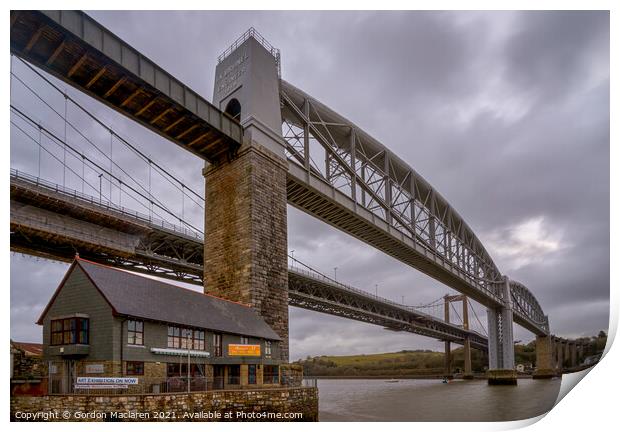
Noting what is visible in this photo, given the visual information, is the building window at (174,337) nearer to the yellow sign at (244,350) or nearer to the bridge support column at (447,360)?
the yellow sign at (244,350)

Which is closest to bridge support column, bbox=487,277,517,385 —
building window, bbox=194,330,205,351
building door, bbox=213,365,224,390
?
building door, bbox=213,365,224,390

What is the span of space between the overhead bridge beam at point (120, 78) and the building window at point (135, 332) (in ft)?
40.3

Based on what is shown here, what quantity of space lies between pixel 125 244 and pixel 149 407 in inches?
831

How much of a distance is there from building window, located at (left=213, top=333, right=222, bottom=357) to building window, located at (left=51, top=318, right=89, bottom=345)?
5970 mm

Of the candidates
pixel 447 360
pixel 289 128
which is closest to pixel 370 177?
pixel 289 128

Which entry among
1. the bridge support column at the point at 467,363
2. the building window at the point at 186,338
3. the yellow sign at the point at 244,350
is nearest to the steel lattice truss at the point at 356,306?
the bridge support column at the point at 467,363

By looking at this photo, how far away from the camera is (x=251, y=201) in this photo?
31953 millimetres

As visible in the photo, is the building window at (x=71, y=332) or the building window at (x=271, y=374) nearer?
the building window at (x=71, y=332)

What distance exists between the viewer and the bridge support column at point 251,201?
103 feet

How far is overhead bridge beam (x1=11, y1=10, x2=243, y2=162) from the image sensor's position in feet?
77.1

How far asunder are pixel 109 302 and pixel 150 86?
1243 cm

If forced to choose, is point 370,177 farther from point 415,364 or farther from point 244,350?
point 415,364

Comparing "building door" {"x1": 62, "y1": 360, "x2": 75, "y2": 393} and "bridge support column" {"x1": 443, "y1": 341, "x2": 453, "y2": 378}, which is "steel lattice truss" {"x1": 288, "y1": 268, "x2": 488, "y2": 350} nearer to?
"bridge support column" {"x1": 443, "y1": 341, "x2": 453, "y2": 378}
